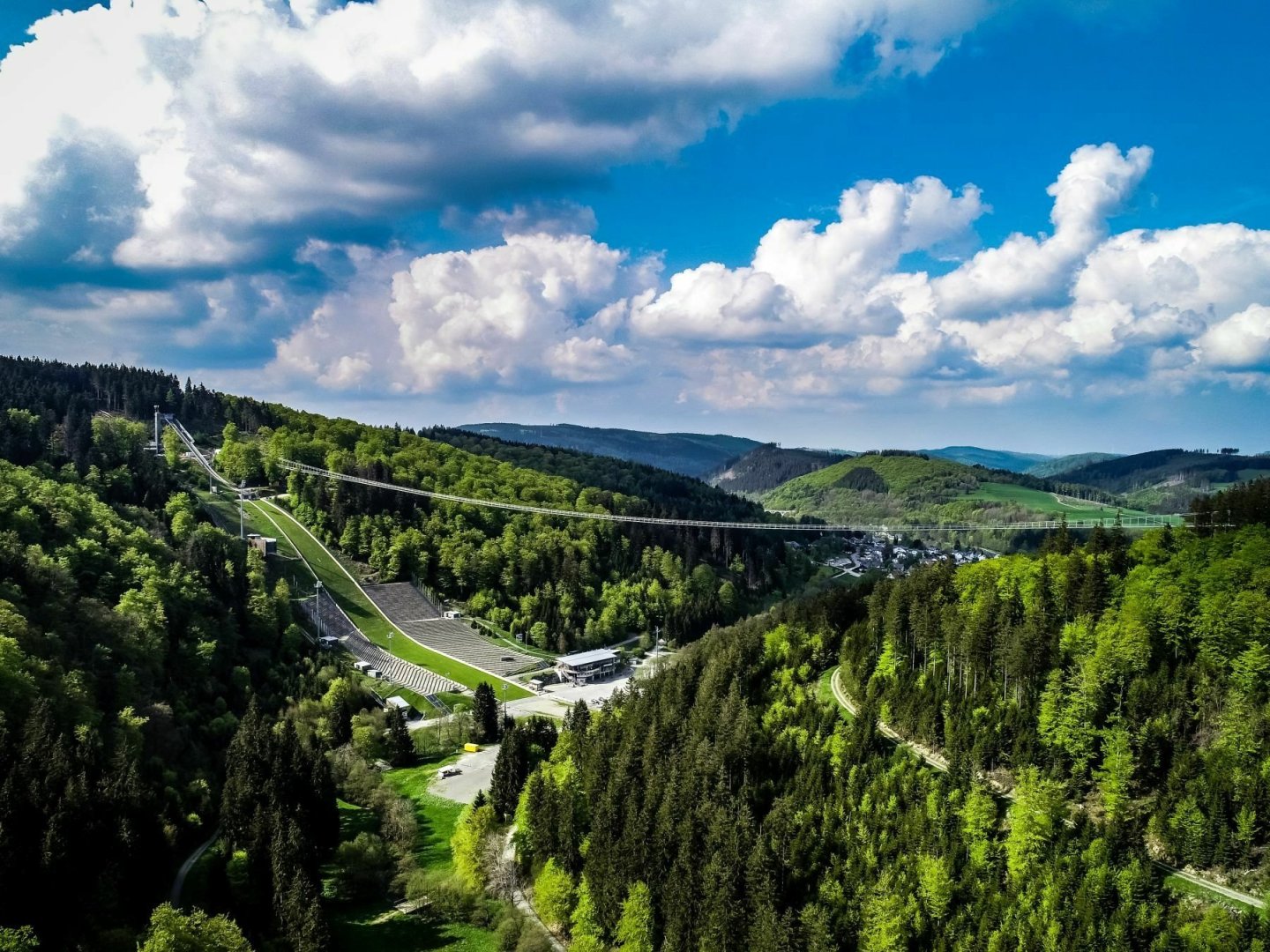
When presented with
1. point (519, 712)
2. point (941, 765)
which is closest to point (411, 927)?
point (941, 765)

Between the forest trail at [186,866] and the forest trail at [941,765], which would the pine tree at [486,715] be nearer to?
the forest trail at [186,866]

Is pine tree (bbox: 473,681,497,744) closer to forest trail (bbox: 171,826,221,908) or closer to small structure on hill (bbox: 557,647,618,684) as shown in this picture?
small structure on hill (bbox: 557,647,618,684)

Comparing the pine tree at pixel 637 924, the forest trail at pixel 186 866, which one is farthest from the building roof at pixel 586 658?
the pine tree at pixel 637 924

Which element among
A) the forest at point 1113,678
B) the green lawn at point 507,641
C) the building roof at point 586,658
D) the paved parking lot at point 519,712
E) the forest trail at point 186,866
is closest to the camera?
the forest at point 1113,678

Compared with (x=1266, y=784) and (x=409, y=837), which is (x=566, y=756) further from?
(x=1266, y=784)

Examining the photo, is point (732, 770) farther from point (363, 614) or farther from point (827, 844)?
point (363, 614)
